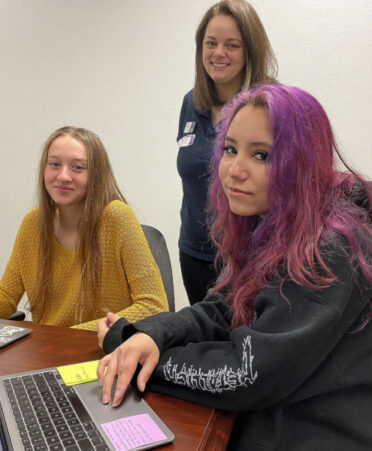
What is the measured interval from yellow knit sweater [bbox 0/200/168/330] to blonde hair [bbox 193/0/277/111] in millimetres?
621

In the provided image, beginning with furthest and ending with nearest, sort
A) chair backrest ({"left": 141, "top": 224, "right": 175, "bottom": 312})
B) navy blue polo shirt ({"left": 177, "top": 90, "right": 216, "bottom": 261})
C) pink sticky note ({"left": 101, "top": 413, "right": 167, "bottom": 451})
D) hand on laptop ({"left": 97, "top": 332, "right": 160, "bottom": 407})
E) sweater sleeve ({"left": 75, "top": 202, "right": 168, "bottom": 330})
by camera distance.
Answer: navy blue polo shirt ({"left": 177, "top": 90, "right": 216, "bottom": 261}) → chair backrest ({"left": 141, "top": 224, "right": 175, "bottom": 312}) → sweater sleeve ({"left": 75, "top": 202, "right": 168, "bottom": 330}) → hand on laptop ({"left": 97, "top": 332, "right": 160, "bottom": 407}) → pink sticky note ({"left": 101, "top": 413, "right": 167, "bottom": 451})

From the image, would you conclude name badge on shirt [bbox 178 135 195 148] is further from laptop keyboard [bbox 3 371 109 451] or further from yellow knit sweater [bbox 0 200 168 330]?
laptop keyboard [bbox 3 371 109 451]

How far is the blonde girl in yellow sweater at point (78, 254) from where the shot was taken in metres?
1.40

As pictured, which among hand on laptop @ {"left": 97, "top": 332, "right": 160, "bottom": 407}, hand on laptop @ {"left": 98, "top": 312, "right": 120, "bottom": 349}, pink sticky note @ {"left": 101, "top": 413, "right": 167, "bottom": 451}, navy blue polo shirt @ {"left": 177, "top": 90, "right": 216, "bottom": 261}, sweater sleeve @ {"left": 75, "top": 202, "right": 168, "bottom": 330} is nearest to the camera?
pink sticky note @ {"left": 101, "top": 413, "right": 167, "bottom": 451}

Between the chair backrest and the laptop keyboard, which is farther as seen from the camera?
the chair backrest

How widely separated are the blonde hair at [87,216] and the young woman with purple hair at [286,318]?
0.56 metres

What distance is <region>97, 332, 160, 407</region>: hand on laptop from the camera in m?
0.75

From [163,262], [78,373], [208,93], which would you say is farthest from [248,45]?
[78,373]

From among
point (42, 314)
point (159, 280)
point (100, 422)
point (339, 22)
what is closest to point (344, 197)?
point (100, 422)

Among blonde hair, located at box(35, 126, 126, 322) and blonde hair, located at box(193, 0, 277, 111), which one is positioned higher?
blonde hair, located at box(193, 0, 277, 111)

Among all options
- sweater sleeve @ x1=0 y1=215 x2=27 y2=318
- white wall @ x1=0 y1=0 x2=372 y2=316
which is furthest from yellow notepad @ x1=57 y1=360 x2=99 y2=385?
white wall @ x1=0 y1=0 x2=372 y2=316

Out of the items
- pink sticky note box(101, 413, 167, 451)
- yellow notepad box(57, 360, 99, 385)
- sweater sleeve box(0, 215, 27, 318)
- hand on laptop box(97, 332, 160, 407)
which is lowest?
sweater sleeve box(0, 215, 27, 318)

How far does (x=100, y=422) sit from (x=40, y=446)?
9cm

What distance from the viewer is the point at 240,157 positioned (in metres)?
0.84
